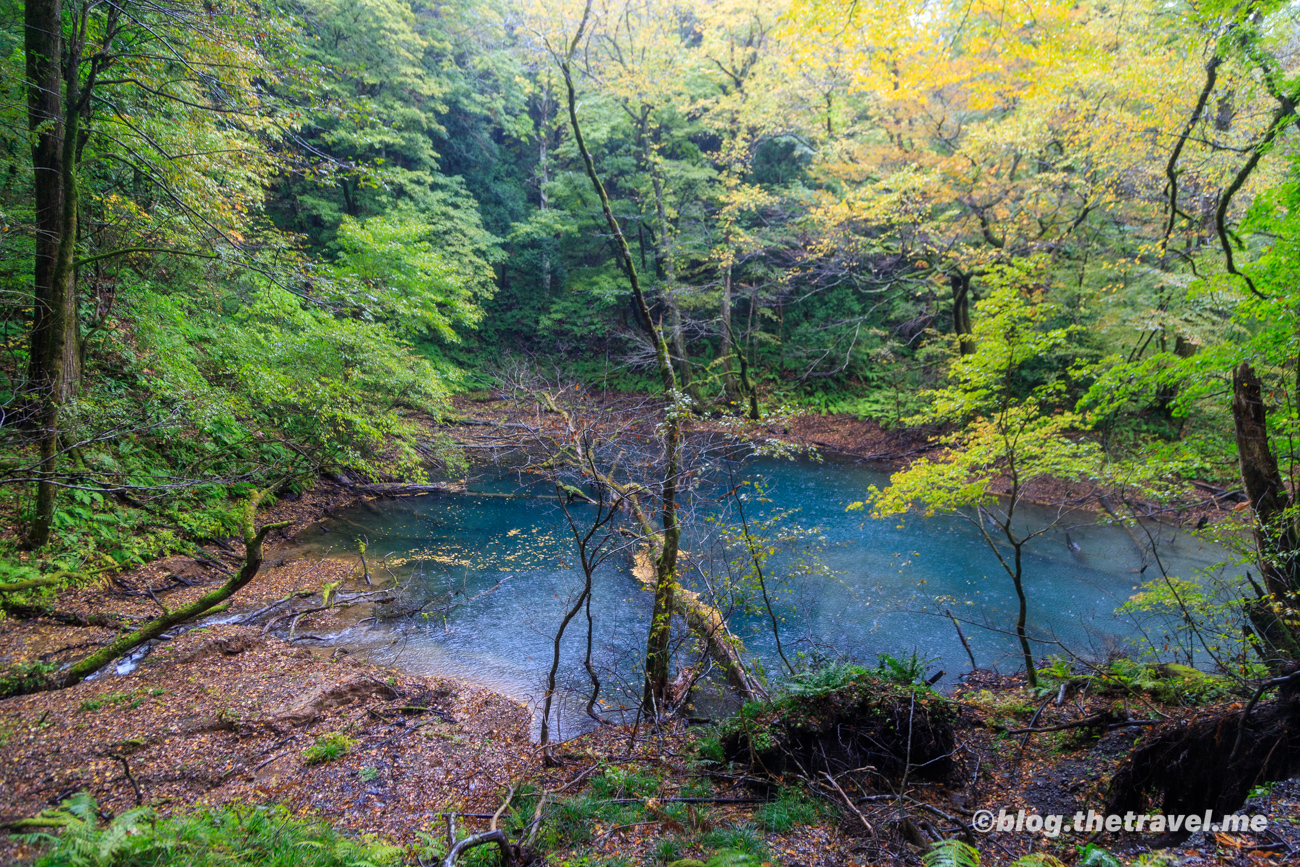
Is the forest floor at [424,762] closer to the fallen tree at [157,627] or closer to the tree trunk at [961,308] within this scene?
the fallen tree at [157,627]

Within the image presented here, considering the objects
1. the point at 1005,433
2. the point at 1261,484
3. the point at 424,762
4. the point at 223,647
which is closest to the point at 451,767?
the point at 424,762

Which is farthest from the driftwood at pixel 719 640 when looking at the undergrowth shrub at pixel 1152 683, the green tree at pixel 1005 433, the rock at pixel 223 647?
the rock at pixel 223 647

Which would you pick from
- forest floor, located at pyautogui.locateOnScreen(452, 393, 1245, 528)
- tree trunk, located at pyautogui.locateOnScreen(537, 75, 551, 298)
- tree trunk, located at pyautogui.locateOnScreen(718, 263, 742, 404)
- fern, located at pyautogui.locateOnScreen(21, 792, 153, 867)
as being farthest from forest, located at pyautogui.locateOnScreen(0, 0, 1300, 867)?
tree trunk, located at pyautogui.locateOnScreen(537, 75, 551, 298)

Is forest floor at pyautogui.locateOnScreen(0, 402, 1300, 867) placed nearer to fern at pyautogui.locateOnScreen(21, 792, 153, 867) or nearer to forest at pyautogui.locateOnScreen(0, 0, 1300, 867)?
forest at pyautogui.locateOnScreen(0, 0, 1300, 867)

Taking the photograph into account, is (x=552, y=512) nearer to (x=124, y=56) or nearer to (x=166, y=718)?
(x=166, y=718)

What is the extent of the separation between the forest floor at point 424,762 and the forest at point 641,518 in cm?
4

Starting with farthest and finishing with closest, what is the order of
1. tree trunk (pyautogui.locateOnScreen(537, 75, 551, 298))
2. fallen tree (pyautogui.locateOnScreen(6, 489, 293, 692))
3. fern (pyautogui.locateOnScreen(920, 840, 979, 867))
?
tree trunk (pyautogui.locateOnScreen(537, 75, 551, 298)), fallen tree (pyautogui.locateOnScreen(6, 489, 293, 692)), fern (pyautogui.locateOnScreen(920, 840, 979, 867))

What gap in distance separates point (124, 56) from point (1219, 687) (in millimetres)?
12758

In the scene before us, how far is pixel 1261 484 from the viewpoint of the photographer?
5230 millimetres

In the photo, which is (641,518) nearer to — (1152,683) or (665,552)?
(665,552)

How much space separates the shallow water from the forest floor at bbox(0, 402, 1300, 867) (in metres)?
1.21

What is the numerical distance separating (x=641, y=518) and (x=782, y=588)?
12.7 feet

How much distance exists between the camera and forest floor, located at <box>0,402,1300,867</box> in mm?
3615

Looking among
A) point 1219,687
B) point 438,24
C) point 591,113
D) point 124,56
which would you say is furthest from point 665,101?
point 1219,687
